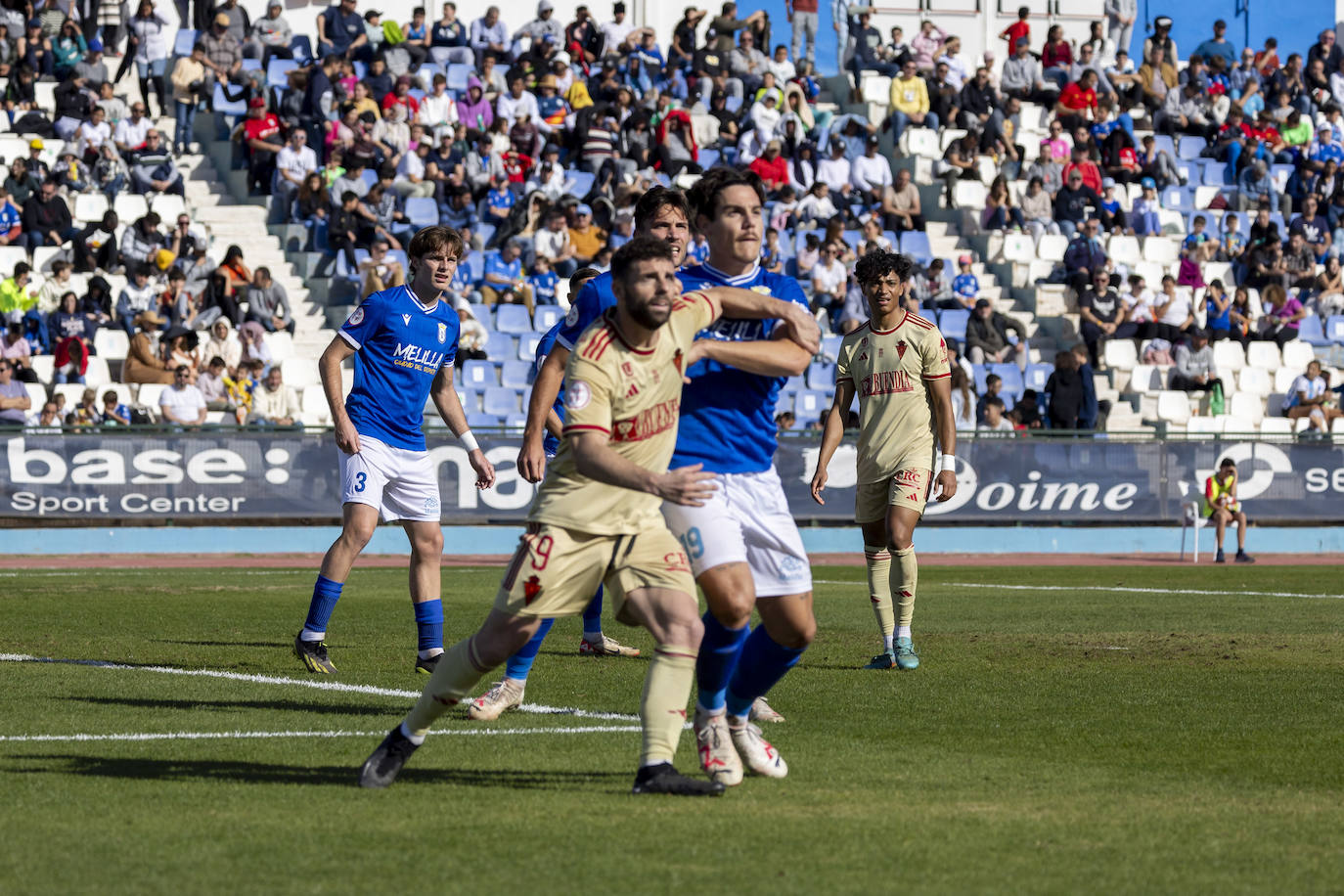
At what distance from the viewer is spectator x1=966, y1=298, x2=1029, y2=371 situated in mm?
28766

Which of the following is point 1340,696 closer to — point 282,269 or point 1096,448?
point 1096,448

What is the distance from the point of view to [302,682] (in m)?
10.1

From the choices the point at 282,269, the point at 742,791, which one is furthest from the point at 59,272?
the point at 742,791

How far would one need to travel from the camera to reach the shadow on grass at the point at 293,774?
6738 mm

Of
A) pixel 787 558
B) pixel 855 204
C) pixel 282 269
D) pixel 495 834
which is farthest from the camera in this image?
pixel 855 204

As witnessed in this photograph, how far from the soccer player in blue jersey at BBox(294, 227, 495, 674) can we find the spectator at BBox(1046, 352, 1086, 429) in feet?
58.4

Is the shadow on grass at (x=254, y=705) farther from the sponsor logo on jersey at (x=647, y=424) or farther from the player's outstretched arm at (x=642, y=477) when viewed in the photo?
the player's outstretched arm at (x=642, y=477)

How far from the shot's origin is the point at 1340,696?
9.70m

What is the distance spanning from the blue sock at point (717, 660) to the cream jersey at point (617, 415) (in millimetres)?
627

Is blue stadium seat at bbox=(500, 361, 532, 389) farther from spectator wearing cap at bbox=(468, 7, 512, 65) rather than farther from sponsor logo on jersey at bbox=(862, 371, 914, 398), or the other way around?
sponsor logo on jersey at bbox=(862, 371, 914, 398)

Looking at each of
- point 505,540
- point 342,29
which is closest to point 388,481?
point 505,540

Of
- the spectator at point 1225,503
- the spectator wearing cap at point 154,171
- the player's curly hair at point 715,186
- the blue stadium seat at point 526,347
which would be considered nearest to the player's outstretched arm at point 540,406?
the player's curly hair at point 715,186

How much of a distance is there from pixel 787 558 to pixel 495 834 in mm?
1852

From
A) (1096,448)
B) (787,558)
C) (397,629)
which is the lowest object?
(1096,448)
